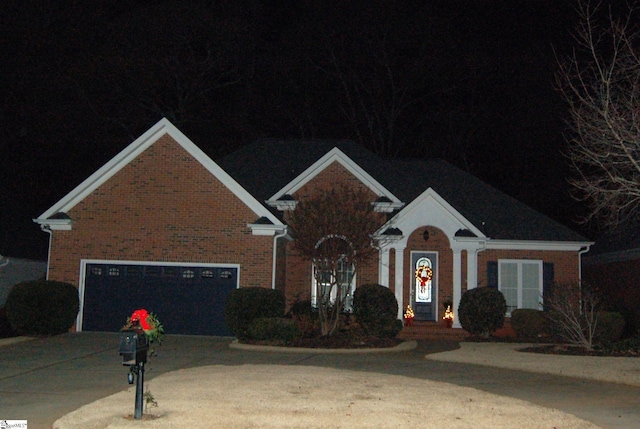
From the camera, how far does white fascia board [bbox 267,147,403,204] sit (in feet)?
82.4

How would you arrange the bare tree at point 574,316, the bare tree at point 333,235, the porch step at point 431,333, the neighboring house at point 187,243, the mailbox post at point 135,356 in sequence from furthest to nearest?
the porch step at point 431,333 → the neighboring house at point 187,243 → the bare tree at point 333,235 → the bare tree at point 574,316 → the mailbox post at point 135,356

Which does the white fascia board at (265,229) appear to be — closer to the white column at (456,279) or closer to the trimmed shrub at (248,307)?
the trimmed shrub at (248,307)

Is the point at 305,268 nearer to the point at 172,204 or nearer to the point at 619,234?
the point at 172,204

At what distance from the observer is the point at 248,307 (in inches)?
793

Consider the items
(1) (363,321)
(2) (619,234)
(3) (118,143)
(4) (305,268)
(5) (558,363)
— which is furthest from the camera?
(3) (118,143)

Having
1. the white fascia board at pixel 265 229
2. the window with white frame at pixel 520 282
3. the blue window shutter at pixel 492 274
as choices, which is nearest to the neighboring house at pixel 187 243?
the white fascia board at pixel 265 229

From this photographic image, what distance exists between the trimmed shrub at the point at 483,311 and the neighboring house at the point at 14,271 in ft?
48.6

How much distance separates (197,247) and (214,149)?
16.6 meters

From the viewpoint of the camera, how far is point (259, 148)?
97.5ft

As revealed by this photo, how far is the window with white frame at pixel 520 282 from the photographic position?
24781 mm

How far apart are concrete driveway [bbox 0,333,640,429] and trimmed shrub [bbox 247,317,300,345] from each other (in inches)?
35.8

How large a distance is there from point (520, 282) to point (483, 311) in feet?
9.67

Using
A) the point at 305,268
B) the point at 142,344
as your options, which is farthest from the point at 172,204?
the point at 142,344

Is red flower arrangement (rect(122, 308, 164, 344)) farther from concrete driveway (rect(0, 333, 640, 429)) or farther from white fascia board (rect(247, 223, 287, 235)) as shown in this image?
white fascia board (rect(247, 223, 287, 235))
